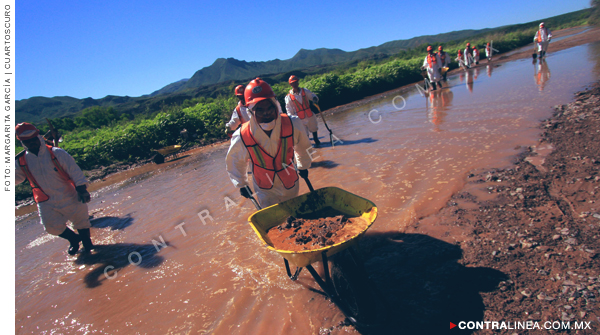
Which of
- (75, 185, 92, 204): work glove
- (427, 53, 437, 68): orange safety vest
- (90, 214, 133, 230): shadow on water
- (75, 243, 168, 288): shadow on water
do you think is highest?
(427, 53, 437, 68): orange safety vest

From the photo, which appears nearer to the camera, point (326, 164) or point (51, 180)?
point (51, 180)

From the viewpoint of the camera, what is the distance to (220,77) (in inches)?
3543

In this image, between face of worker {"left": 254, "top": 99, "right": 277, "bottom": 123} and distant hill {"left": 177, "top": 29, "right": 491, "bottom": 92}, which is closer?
face of worker {"left": 254, "top": 99, "right": 277, "bottom": 123}

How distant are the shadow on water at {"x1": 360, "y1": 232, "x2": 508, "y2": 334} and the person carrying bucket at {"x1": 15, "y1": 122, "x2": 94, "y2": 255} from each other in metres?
4.42

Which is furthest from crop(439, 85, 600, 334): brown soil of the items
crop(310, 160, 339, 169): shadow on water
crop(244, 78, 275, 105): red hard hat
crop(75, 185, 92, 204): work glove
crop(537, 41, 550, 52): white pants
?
crop(537, 41, 550, 52): white pants

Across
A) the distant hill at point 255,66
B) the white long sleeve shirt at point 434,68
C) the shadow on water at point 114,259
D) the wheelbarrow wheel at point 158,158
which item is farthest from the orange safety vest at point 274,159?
the distant hill at point 255,66

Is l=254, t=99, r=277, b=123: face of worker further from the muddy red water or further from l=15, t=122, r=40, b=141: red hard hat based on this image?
l=15, t=122, r=40, b=141: red hard hat

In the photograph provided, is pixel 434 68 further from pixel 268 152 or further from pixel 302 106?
pixel 268 152

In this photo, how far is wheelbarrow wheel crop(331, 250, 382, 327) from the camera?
7.32ft

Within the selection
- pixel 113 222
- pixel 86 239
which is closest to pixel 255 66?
pixel 113 222

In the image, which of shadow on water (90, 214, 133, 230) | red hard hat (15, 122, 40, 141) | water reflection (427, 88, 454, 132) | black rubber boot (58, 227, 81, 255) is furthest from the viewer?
water reflection (427, 88, 454, 132)

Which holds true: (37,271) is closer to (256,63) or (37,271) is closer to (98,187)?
(98,187)

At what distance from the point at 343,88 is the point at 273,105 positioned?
1769 cm

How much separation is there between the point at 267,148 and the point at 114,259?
Answer: 3.40 meters
